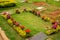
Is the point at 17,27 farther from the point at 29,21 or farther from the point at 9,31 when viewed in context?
the point at 29,21

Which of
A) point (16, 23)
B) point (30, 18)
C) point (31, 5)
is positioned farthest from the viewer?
point (31, 5)

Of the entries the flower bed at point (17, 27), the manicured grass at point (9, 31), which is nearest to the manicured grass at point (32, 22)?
the flower bed at point (17, 27)

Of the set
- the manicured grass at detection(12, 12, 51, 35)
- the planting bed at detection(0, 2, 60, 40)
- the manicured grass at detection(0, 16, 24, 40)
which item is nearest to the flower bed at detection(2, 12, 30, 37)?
the planting bed at detection(0, 2, 60, 40)

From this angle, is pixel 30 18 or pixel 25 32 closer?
pixel 25 32

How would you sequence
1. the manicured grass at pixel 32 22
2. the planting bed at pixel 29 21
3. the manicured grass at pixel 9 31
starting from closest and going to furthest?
the manicured grass at pixel 9 31, the planting bed at pixel 29 21, the manicured grass at pixel 32 22

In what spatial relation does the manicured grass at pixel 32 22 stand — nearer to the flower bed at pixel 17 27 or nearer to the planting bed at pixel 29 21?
the planting bed at pixel 29 21

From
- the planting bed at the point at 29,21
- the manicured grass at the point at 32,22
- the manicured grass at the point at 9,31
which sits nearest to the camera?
the manicured grass at the point at 9,31

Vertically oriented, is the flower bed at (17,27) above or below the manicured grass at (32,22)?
above

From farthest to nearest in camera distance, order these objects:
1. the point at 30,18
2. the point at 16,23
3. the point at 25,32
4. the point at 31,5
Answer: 1. the point at 31,5
2. the point at 30,18
3. the point at 16,23
4. the point at 25,32

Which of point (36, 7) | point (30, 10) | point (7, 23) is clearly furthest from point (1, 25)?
point (36, 7)

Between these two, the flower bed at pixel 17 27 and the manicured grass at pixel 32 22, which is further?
the manicured grass at pixel 32 22

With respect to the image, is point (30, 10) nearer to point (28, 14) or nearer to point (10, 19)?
point (28, 14)
